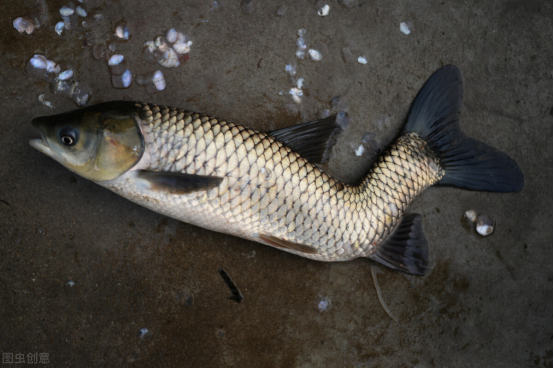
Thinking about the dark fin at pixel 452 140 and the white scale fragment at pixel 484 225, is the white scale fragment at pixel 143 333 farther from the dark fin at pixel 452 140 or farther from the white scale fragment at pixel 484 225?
the white scale fragment at pixel 484 225

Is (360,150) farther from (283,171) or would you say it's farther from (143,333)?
(143,333)

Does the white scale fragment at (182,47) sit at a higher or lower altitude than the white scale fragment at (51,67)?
higher

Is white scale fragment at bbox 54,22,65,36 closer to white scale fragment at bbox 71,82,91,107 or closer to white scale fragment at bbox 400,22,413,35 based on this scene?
white scale fragment at bbox 71,82,91,107

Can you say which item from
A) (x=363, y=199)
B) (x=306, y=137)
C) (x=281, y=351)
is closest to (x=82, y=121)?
(x=306, y=137)

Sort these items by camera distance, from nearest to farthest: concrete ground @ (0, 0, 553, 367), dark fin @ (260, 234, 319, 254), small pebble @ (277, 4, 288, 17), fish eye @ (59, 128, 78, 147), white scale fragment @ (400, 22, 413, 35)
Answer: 1. fish eye @ (59, 128, 78, 147)
2. dark fin @ (260, 234, 319, 254)
3. concrete ground @ (0, 0, 553, 367)
4. small pebble @ (277, 4, 288, 17)
5. white scale fragment @ (400, 22, 413, 35)

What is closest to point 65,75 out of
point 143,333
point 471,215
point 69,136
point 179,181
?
point 69,136

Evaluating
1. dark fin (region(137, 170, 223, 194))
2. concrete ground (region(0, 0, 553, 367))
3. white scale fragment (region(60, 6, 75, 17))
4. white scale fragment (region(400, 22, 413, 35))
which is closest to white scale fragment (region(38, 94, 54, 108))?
concrete ground (region(0, 0, 553, 367))

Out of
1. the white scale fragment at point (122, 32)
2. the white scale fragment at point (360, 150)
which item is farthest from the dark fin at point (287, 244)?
the white scale fragment at point (122, 32)
